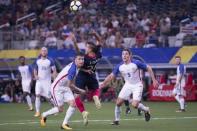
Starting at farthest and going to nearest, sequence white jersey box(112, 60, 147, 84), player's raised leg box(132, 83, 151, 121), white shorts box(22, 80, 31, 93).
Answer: white shorts box(22, 80, 31, 93)
white jersey box(112, 60, 147, 84)
player's raised leg box(132, 83, 151, 121)

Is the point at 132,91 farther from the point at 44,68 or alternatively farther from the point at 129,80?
the point at 44,68

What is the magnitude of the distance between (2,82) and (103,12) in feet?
25.7

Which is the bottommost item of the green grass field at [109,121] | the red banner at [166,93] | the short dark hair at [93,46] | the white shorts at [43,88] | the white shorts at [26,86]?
the red banner at [166,93]

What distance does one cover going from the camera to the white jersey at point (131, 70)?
2179 cm

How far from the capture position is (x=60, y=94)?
2048 cm

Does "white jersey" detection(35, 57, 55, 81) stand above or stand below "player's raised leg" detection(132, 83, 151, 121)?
above

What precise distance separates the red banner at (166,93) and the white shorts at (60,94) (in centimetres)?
1808

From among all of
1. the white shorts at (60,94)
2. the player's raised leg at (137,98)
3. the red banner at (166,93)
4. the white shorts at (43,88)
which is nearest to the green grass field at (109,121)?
the player's raised leg at (137,98)

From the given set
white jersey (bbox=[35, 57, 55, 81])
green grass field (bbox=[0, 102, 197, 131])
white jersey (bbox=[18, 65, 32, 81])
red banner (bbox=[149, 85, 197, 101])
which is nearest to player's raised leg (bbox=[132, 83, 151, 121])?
A: green grass field (bbox=[0, 102, 197, 131])

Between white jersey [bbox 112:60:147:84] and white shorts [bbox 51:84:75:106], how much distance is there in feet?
6.49

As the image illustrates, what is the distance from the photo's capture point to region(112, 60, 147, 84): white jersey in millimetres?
21791

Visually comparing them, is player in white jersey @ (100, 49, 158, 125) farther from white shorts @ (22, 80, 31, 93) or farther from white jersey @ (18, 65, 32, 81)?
white jersey @ (18, 65, 32, 81)

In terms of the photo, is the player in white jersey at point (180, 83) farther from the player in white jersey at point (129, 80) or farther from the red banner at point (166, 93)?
the red banner at point (166, 93)

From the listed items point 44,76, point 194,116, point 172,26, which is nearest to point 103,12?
point 172,26
